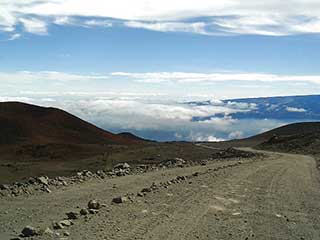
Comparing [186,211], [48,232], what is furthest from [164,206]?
[48,232]

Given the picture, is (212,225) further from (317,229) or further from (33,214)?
(33,214)

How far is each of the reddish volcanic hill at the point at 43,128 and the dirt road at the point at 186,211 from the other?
43.0 m

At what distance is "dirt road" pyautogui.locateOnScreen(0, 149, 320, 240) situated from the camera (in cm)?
1023

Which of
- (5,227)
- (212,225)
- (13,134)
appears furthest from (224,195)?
(13,134)

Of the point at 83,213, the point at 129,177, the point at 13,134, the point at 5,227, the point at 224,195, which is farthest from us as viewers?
the point at 13,134

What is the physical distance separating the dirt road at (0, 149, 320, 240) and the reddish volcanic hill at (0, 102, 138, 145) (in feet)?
141

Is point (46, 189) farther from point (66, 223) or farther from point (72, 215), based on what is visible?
point (66, 223)

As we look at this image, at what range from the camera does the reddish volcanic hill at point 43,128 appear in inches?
2347

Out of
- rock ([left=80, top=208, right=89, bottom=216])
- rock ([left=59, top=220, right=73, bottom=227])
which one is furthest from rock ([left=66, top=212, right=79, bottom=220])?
rock ([left=59, top=220, right=73, bottom=227])

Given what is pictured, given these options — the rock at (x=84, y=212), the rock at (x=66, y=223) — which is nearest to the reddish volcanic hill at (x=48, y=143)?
the rock at (x=84, y=212)

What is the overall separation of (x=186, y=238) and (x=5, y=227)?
3680 millimetres

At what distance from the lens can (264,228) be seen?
35.4 feet

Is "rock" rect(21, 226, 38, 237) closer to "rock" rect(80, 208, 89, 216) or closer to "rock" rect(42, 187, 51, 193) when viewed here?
"rock" rect(80, 208, 89, 216)

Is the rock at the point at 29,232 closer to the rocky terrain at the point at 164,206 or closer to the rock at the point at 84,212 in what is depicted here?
the rocky terrain at the point at 164,206
